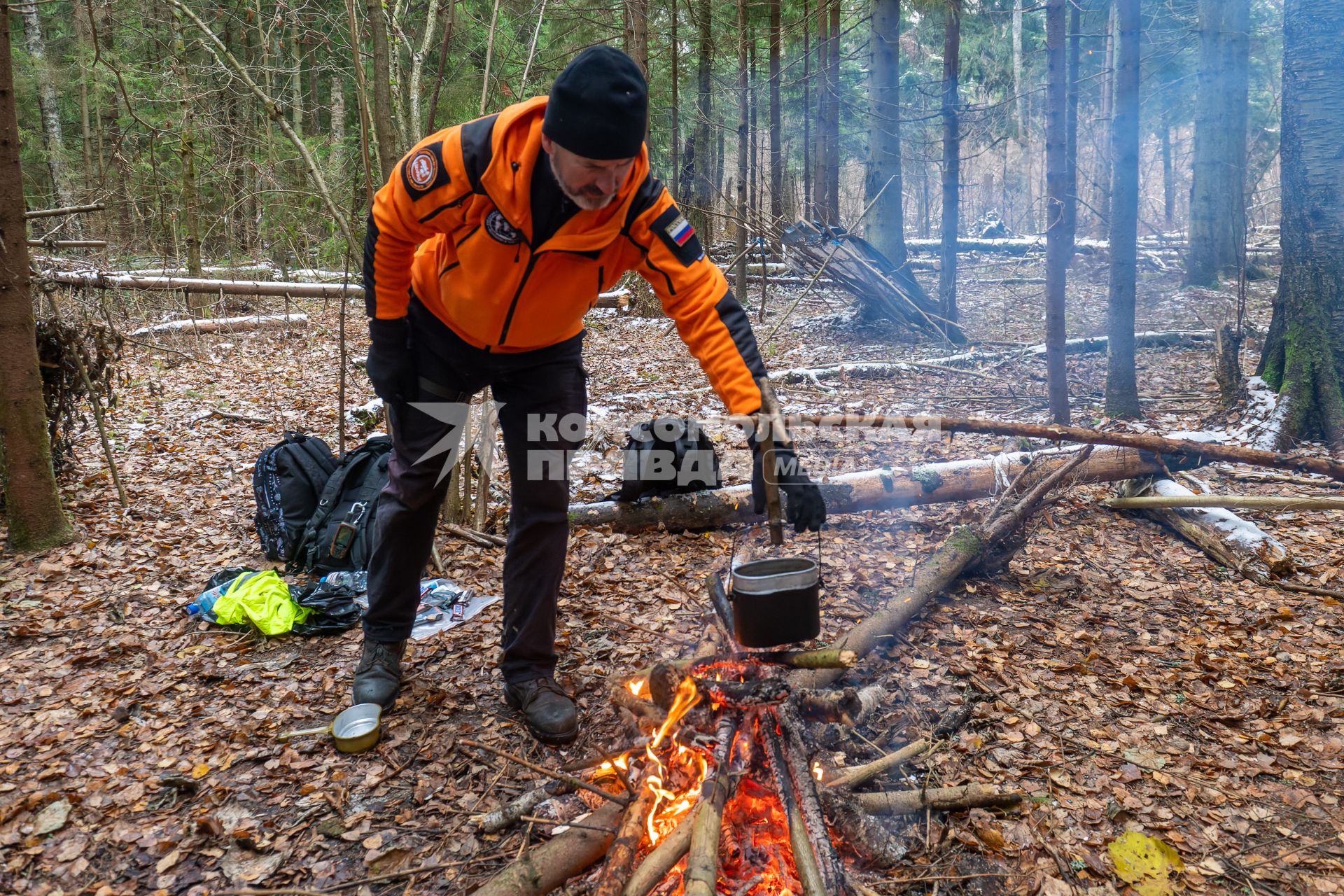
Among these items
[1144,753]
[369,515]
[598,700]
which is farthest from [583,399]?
[1144,753]

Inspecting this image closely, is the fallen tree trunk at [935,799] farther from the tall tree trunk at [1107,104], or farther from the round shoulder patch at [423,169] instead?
the tall tree trunk at [1107,104]

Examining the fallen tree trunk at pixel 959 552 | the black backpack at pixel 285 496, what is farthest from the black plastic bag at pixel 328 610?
the fallen tree trunk at pixel 959 552

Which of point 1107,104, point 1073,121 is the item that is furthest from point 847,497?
point 1107,104

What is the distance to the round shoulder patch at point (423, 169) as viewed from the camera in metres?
2.63

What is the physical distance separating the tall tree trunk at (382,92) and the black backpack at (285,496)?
70.9 inches

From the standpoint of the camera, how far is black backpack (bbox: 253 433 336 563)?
4570 mm

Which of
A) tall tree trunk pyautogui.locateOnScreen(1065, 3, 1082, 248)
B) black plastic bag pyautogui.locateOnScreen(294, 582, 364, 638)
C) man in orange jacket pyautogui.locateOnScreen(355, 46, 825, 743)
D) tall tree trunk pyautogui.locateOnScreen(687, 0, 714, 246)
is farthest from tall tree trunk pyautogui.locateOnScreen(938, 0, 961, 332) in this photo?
black plastic bag pyautogui.locateOnScreen(294, 582, 364, 638)

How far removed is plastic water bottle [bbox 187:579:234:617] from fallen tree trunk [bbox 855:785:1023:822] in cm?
330

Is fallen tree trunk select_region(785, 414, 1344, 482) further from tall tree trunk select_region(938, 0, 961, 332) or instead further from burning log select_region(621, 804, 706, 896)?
tall tree trunk select_region(938, 0, 961, 332)

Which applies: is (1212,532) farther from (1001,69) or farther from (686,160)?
(1001,69)

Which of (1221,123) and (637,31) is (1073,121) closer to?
(1221,123)

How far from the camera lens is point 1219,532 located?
4430 mm

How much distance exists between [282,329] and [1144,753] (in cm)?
1344

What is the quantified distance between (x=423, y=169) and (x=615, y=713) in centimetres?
222
